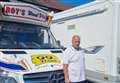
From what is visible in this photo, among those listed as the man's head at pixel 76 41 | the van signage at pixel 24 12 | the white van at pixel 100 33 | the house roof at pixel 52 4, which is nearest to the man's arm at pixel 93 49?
the white van at pixel 100 33

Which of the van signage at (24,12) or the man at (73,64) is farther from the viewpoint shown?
the van signage at (24,12)

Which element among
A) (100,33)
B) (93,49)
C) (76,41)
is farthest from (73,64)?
(93,49)

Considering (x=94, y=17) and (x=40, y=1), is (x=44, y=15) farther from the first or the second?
(x=40, y=1)

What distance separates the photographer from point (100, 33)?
24.7 feet

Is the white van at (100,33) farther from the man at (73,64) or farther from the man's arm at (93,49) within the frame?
the man at (73,64)

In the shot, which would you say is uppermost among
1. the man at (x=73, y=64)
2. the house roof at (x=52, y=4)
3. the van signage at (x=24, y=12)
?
the house roof at (x=52, y=4)

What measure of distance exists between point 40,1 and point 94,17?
52.7 feet

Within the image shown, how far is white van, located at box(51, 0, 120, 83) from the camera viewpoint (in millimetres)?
7008

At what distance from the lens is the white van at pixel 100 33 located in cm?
701

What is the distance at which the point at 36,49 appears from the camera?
21.4 feet

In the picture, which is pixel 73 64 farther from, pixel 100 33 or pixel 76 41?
pixel 100 33

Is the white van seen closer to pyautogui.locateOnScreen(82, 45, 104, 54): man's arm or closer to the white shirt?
pyautogui.locateOnScreen(82, 45, 104, 54): man's arm

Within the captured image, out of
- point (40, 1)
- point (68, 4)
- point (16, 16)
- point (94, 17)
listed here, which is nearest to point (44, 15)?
point (16, 16)

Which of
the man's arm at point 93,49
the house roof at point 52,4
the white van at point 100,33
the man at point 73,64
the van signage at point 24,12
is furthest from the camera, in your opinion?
the house roof at point 52,4
